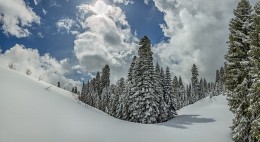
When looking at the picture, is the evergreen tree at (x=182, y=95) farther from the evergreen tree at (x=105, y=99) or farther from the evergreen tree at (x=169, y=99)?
the evergreen tree at (x=169, y=99)

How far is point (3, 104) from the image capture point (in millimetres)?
14055

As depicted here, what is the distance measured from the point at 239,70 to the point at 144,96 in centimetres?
2028

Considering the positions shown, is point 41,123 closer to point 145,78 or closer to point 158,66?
point 145,78

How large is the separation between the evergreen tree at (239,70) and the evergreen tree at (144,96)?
18.1m

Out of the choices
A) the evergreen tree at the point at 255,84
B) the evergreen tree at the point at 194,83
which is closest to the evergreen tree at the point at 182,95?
the evergreen tree at the point at 194,83

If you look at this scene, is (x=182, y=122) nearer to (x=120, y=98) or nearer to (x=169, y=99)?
(x=169, y=99)

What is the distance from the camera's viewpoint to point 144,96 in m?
43.9

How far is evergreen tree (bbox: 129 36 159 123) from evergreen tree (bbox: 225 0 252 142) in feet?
59.2

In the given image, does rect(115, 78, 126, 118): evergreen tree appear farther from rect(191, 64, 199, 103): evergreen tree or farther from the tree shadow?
rect(191, 64, 199, 103): evergreen tree

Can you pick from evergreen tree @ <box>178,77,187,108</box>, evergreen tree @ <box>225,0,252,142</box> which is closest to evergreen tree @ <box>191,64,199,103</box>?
evergreen tree @ <box>178,77,187,108</box>

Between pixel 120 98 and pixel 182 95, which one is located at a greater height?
pixel 182 95

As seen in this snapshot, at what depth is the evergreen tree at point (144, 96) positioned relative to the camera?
43.1m

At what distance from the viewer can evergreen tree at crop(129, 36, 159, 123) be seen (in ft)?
141

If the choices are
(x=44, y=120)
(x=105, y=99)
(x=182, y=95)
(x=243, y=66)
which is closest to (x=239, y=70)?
(x=243, y=66)
